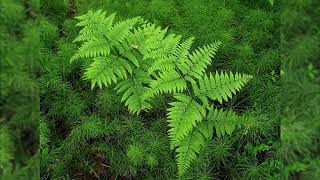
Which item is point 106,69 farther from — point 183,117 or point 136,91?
point 183,117

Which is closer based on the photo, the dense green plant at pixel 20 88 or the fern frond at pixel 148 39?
the dense green plant at pixel 20 88

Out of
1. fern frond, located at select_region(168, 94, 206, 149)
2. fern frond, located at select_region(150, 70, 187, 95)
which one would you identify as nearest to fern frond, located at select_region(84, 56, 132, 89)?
fern frond, located at select_region(150, 70, 187, 95)

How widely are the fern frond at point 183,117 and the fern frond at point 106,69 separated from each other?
1.77ft

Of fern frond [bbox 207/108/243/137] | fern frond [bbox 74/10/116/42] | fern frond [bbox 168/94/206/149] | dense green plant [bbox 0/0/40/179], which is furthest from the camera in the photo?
fern frond [bbox 74/10/116/42]

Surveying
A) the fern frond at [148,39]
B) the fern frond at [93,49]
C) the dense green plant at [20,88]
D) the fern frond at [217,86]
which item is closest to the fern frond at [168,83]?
the fern frond at [217,86]

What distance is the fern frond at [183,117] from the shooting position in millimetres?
2816

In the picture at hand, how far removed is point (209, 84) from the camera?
3.12 metres

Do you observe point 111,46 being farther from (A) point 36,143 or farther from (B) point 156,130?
(A) point 36,143

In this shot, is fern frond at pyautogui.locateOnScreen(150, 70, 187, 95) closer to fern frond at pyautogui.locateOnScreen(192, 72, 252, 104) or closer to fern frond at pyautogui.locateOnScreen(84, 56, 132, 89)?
fern frond at pyautogui.locateOnScreen(192, 72, 252, 104)

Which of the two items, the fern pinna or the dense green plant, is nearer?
the dense green plant

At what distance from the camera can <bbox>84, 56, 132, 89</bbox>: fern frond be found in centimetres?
313

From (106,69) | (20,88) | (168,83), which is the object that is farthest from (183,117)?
(20,88)

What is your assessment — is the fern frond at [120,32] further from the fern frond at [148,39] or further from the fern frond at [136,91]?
the fern frond at [136,91]

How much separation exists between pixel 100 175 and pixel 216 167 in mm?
928
